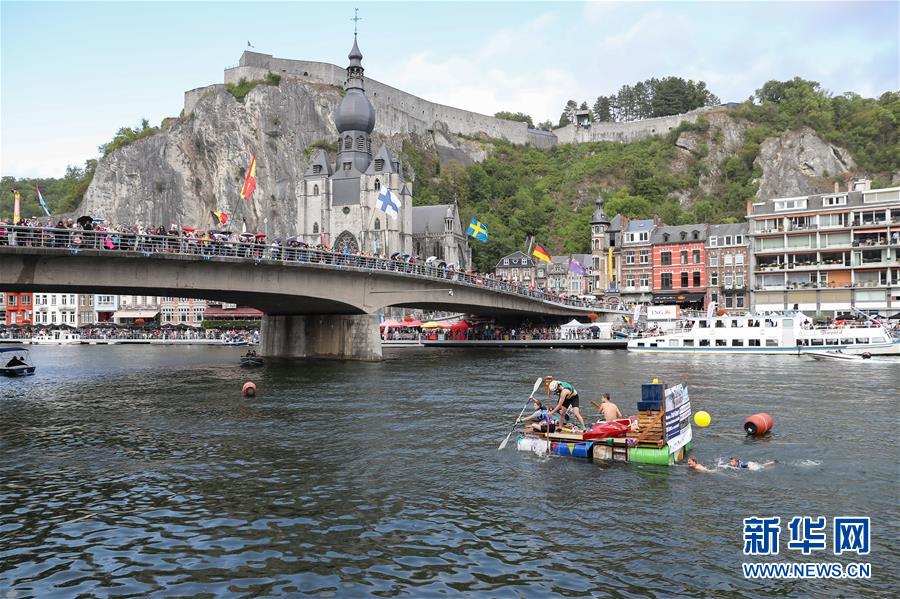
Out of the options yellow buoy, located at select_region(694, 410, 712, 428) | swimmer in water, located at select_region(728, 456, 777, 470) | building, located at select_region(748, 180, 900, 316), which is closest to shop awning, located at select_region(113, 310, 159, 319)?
building, located at select_region(748, 180, 900, 316)

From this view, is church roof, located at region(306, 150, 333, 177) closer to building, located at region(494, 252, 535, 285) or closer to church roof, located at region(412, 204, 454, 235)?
church roof, located at region(412, 204, 454, 235)

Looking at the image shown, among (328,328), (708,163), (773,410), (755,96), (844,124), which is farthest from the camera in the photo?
(755,96)

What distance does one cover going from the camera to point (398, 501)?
18.0 meters

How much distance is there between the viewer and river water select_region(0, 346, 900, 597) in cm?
1314

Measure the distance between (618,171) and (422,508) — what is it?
173002mm

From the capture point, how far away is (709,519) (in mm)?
16312

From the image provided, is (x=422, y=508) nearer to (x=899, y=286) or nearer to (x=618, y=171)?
(x=899, y=286)

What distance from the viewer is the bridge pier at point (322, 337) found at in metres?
62.3

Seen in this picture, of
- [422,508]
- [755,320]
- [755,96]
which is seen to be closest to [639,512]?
[422,508]

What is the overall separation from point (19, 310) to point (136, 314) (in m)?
23.5

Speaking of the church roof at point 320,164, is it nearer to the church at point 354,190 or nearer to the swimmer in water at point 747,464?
the church at point 354,190

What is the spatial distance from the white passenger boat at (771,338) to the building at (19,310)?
403 feet

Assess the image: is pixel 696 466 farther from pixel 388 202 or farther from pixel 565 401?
pixel 388 202

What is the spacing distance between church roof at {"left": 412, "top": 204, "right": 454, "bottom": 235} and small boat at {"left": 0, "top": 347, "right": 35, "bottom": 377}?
342 feet
